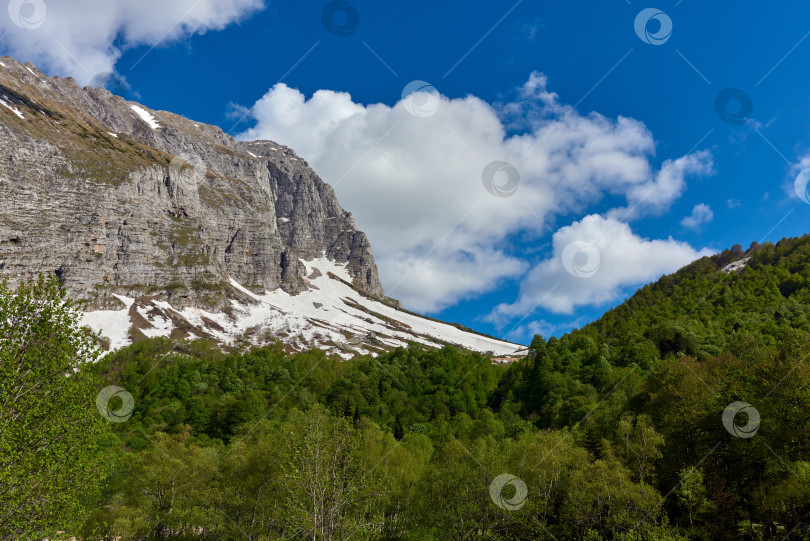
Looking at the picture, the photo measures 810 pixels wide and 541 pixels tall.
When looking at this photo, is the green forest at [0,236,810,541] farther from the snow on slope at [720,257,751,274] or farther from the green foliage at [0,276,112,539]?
the snow on slope at [720,257,751,274]

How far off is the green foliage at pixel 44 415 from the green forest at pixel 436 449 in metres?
0.10

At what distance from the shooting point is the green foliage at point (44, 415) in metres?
17.9

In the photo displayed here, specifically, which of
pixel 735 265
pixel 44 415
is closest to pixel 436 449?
pixel 44 415

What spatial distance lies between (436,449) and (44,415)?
5775 centimetres

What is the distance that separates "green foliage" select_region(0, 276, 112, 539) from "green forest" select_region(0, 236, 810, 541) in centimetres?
10

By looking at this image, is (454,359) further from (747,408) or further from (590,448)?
(747,408)

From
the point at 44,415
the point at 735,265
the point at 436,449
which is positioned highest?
the point at 735,265

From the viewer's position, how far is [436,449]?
69062mm

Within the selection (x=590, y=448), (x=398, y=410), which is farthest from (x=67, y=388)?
(x=398, y=410)

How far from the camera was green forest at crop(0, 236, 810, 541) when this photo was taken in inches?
797

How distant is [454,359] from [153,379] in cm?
6958

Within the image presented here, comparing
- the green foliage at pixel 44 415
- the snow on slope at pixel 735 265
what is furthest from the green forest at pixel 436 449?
the snow on slope at pixel 735 265

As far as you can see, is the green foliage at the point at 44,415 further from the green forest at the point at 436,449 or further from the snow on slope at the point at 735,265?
the snow on slope at the point at 735,265

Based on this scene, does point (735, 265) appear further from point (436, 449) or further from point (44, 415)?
point (44, 415)
